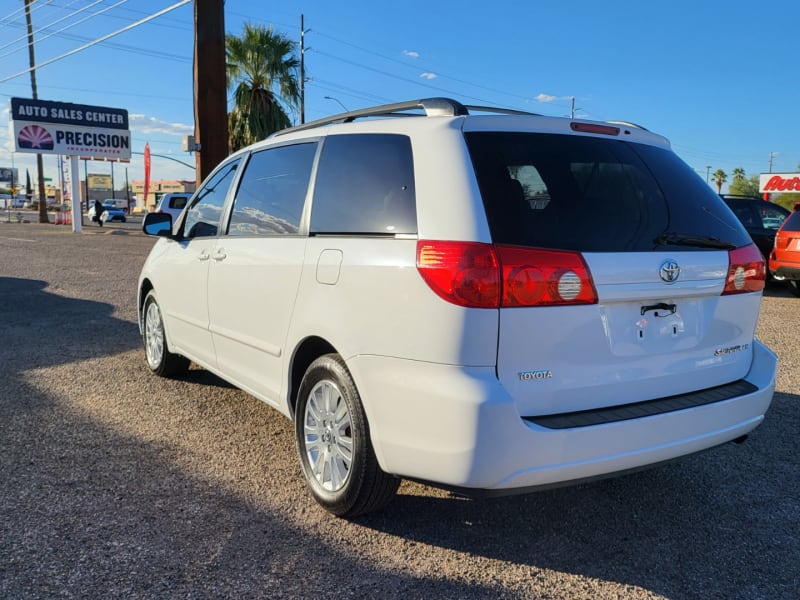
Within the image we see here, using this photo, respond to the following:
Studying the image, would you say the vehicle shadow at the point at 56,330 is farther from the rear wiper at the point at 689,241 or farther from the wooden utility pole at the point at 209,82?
the rear wiper at the point at 689,241

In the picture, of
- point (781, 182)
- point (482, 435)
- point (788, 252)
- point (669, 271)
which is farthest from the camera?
point (781, 182)

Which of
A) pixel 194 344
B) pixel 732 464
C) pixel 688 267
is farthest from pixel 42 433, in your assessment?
pixel 732 464

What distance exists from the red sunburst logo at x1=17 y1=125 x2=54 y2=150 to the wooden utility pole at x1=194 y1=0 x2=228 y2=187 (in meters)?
22.3

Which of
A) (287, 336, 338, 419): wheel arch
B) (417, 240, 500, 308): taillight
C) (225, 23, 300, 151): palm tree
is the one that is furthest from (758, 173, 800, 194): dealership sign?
(417, 240, 500, 308): taillight

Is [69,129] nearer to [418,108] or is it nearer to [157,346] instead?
[157,346]

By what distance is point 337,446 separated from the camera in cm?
311

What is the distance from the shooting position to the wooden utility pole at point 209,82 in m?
13.3

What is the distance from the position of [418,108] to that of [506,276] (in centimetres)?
112

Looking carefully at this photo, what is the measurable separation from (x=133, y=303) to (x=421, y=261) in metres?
7.95

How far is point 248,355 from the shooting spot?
389cm

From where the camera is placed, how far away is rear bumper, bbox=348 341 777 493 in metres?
2.42

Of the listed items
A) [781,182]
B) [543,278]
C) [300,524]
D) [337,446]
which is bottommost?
[300,524]

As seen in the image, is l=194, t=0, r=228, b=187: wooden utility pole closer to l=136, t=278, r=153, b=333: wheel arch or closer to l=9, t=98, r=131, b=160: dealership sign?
l=136, t=278, r=153, b=333: wheel arch

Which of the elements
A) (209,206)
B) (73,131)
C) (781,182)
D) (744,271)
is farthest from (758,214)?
(781,182)
